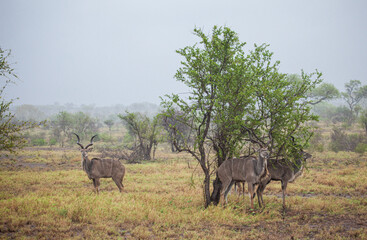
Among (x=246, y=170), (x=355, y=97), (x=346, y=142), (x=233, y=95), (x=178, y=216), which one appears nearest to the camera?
(x=178, y=216)

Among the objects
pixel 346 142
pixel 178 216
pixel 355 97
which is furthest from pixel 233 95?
pixel 355 97

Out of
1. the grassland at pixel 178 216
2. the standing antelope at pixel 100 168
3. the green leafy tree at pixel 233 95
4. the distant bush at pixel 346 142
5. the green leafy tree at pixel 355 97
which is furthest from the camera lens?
the green leafy tree at pixel 355 97

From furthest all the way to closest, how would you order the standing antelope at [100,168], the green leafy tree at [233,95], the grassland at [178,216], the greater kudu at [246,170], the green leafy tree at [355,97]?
the green leafy tree at [355,97]
the standing antelope at [100,168]
the greater kudu at [246,170]
the green leafy tree at [233,95]
the grassland at [178,216]

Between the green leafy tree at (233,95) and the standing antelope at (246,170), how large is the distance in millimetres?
427

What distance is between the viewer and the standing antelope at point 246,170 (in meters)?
9.75

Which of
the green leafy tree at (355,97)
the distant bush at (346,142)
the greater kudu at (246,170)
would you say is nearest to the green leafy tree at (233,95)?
the greater kudu at (246,170)

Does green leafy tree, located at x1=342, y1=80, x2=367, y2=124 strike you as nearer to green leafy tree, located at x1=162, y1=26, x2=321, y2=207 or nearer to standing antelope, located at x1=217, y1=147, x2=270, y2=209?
green leafy tree, located at x1=162, y1=26, x2=321, y2=207

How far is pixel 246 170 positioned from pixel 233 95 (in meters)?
2.67

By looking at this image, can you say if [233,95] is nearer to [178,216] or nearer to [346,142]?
[178,216]

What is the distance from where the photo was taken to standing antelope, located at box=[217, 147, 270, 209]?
975 cm

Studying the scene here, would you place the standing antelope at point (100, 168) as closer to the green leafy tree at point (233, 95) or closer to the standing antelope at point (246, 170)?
the green leafy tree at point (233, 95)

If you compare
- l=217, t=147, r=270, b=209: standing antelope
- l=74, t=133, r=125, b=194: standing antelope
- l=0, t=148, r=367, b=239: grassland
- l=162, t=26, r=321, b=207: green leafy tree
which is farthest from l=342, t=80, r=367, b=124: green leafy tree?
l=74, t=133, r=125, b=194: standing antelope

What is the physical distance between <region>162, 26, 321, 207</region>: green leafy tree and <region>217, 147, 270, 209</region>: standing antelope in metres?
0.43

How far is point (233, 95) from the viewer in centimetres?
961
